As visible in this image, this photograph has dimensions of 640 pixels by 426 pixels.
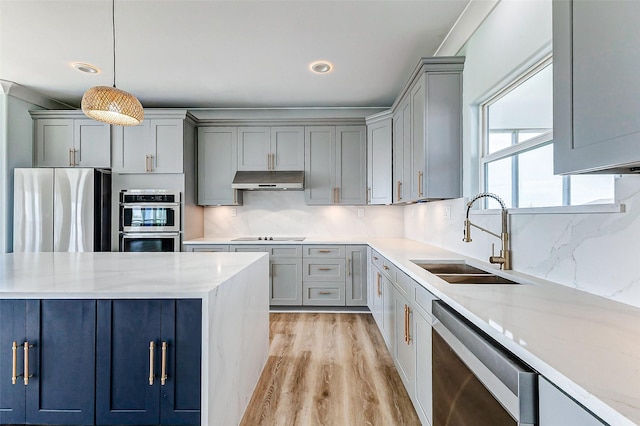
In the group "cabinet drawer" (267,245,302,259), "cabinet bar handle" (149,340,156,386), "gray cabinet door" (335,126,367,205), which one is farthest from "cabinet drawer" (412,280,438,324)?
"gray cabinet door" (335,126,367,205)

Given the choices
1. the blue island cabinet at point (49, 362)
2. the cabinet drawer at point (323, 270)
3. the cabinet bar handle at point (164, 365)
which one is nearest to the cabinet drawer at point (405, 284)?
Result: the cabinet bar handle at point (164, 365)

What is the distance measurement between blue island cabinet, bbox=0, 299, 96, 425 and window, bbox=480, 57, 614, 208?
2.24 m

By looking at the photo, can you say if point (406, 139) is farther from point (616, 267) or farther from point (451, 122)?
point (616, 267)

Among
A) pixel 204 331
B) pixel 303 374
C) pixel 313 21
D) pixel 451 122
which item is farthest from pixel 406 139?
pixel 204 331

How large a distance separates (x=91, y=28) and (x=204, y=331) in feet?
8.74

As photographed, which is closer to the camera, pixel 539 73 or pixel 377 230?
pixel 539 73

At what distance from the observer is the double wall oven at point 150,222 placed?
3.76m

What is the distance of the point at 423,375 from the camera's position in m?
1.60

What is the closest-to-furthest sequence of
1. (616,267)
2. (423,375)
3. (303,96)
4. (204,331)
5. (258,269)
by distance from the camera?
1. (616,267)
2. (204,331)
3. (423,375)
4. (258,269)
5. (303,96)

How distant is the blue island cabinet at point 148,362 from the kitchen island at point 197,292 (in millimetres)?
27

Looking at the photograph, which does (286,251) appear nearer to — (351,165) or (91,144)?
(351,165)

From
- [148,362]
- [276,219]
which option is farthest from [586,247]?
[276,219]

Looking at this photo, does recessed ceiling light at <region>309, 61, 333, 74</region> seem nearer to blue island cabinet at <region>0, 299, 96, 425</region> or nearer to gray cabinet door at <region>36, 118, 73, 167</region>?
blue island cabinet at <region>0, 299, 96, 425</region>

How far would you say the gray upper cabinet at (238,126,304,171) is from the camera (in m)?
4.10
